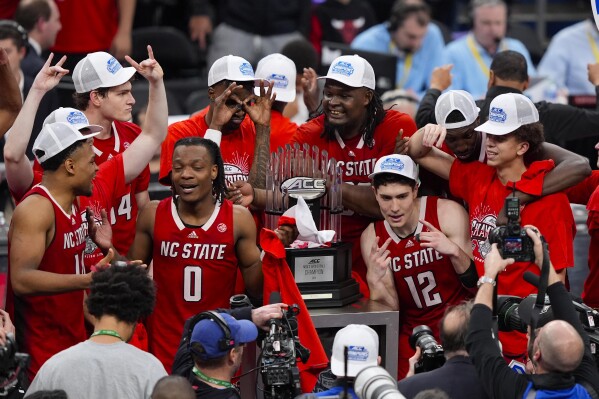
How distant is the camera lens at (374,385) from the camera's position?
579 centimetres

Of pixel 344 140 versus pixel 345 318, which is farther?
pixel 344 140

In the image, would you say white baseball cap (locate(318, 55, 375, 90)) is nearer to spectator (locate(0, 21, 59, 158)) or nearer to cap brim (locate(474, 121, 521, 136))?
cap brim (locate(474, 121, 521, 136))

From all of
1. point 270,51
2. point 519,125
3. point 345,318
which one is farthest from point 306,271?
point 270,51

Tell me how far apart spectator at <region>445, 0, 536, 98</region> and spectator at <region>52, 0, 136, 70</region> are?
331cm

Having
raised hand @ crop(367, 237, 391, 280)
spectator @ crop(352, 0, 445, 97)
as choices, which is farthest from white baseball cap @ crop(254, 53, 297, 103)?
spectator @ crop(352, 0, 445, 97)

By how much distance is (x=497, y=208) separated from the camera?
786cm

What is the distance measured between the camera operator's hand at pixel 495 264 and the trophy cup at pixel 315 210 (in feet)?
5.13

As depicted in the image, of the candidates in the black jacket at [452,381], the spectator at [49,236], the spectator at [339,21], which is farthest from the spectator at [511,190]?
the spectator at [339,21]

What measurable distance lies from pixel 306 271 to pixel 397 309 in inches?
24.7

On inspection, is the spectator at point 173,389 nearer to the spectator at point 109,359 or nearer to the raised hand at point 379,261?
the spectator at point 109,359

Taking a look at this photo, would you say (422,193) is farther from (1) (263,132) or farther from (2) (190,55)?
(2) (190,55)

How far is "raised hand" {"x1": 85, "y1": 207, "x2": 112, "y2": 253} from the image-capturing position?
7418 mm

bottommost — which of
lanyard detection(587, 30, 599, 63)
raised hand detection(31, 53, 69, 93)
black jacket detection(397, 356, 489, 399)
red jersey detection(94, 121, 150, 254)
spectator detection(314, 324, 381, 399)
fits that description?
black jacket detection(397, 356, 489, 399)

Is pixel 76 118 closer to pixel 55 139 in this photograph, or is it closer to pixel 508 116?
pixel 55 139
